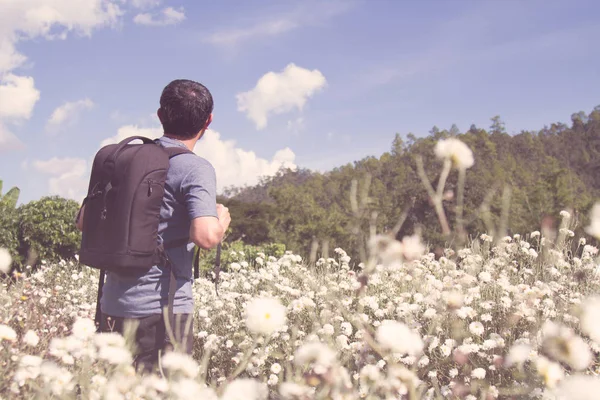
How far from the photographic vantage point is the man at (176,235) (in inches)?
77.8

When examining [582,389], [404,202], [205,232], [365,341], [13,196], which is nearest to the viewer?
[582,389]

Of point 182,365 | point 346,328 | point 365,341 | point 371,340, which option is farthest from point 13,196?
point 371,340

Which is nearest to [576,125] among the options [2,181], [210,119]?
[2,181]

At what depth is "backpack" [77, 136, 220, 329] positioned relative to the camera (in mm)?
A: 1935

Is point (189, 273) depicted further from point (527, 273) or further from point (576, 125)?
point (576, 125)

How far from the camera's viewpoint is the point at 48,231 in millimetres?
8961

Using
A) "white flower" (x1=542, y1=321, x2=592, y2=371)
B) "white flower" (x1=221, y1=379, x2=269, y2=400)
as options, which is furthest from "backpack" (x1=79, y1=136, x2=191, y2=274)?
"white flower" (x1=542, y1=321, x2=592, y2=371)

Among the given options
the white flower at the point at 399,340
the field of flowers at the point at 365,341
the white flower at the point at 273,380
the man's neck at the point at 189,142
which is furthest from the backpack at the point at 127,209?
the white flower at the point at 273,380

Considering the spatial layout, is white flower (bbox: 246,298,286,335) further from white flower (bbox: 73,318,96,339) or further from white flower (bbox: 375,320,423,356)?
white flower (bbox: 73,318,96,339)

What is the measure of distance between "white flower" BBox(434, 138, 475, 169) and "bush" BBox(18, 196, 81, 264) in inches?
338

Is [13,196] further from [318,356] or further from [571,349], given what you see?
[571,349]

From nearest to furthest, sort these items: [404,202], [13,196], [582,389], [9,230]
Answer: [582,389] → [9,230] → [13,196] → [404,202]

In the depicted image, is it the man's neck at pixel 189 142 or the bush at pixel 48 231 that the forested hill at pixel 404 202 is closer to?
the man's neck at pixel 189 142

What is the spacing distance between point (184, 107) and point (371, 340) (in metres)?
1.24
